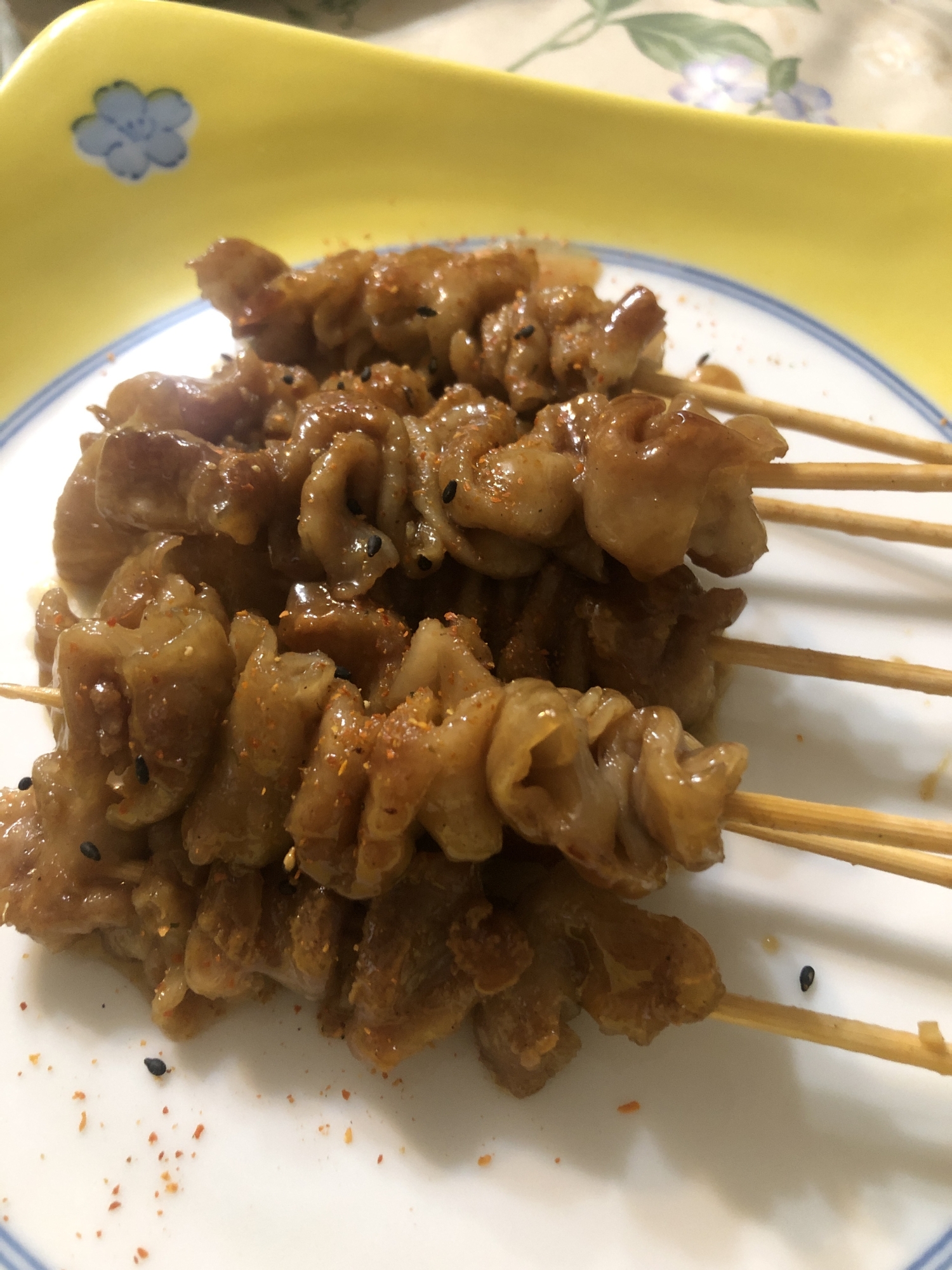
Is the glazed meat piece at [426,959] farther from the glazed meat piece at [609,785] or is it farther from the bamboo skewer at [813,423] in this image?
the bamboo skewer at [813,423]

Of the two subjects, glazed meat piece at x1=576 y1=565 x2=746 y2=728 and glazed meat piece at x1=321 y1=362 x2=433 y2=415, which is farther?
glazed meat piece at x1=321 y1=362 x2=433 y2=415

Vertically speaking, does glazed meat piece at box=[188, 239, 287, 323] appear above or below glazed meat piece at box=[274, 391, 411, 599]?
above

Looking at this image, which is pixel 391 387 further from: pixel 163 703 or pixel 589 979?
pixel 589 979

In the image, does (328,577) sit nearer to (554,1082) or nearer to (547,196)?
(554,1082)

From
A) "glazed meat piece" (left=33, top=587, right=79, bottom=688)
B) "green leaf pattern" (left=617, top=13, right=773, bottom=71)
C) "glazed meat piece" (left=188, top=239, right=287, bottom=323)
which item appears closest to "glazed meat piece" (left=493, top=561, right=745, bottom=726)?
"glazed meat piece" (left=33, top=587, right=79, bottom=688)

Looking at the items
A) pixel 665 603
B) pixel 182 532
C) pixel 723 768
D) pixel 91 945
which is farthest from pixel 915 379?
→ pixel 91 945

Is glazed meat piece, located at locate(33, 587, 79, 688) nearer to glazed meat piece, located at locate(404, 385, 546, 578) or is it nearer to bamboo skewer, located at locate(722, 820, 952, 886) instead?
glazed meat piece, located at locate(404, 385, 546, 578)

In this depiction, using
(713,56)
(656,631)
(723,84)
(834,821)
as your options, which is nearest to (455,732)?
(656,631)
